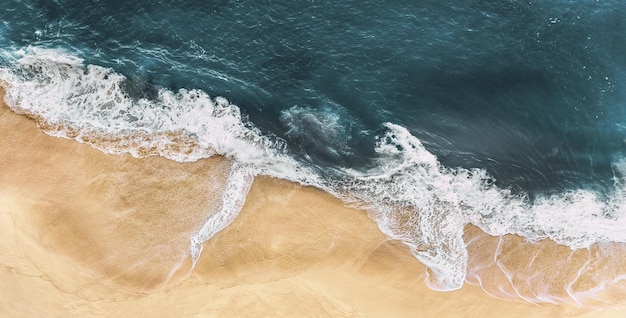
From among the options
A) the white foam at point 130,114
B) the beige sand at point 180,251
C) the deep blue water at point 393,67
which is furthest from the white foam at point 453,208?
the white foam at point 130,114

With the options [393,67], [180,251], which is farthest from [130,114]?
[393,67]

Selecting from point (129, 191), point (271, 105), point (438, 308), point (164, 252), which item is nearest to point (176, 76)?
point (271, 105)

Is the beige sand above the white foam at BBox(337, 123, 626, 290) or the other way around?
the other way around

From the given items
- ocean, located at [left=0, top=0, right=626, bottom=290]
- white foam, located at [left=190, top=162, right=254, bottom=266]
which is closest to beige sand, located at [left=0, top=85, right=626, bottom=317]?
white foam, located at [left=190, top=162, right=254, bottom=266]

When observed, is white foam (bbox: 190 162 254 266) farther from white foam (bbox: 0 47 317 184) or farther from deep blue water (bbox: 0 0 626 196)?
deep blue water (bbox: 0 0 626 196)

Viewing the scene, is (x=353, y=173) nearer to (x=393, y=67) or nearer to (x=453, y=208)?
(x=453, y=208)

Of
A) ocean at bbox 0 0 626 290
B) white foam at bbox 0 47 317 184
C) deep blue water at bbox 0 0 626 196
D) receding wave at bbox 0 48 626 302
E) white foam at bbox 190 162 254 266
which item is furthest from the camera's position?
deep blue water at bbox 0 0 626 196
